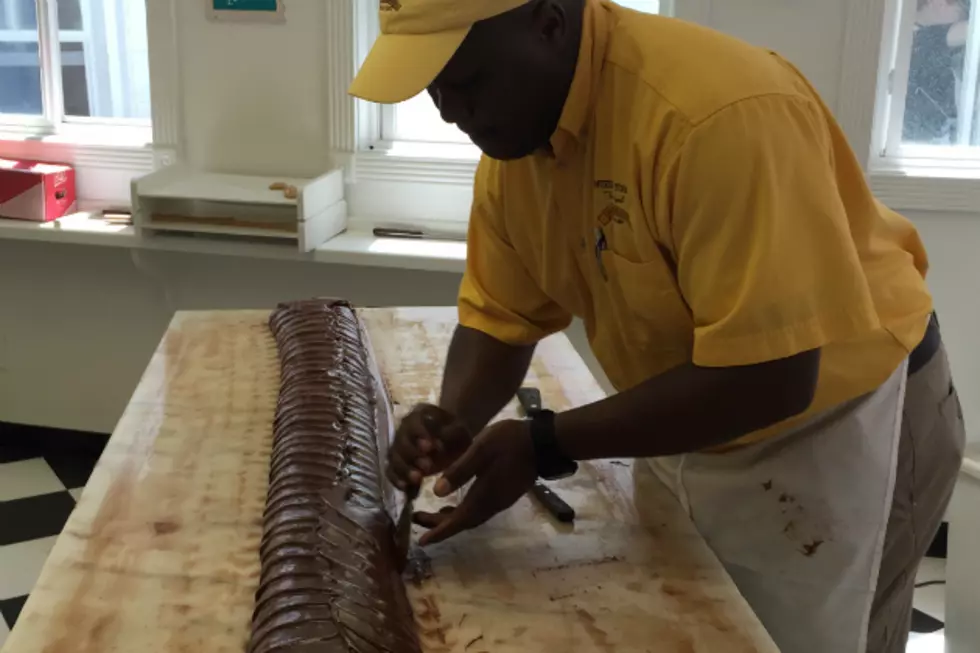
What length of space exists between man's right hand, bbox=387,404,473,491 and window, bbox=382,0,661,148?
6.45 feet

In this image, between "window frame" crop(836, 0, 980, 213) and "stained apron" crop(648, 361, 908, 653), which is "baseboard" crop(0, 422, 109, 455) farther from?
"stained apron" crop(648, 361, 908, 653)

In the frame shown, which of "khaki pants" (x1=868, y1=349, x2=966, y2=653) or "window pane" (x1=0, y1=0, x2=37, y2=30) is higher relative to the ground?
"window pane" (x1=0, y1=0, x2=37, y2=30)

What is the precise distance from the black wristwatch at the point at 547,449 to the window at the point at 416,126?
82.0 inches

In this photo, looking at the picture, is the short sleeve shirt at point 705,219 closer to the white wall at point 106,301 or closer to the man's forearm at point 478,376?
the man's forearm at point 478,376

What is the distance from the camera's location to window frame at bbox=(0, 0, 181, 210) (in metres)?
3.10

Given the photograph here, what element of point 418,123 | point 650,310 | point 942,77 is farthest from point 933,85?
point 650,310

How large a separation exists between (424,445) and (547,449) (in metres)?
0.17

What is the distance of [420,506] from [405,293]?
1.73m

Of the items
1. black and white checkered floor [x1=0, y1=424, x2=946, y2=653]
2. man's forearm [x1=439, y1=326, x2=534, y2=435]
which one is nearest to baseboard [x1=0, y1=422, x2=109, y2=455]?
black and white checkered floor [x1=0, y1=424, x2=946, y2=653]

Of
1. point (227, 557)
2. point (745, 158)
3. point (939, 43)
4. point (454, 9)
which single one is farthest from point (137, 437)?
point (939, 43)

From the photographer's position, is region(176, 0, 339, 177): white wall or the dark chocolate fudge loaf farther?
region(176, 0, 339, 177): white wall

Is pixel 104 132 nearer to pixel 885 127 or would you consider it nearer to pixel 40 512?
pixel 40 512

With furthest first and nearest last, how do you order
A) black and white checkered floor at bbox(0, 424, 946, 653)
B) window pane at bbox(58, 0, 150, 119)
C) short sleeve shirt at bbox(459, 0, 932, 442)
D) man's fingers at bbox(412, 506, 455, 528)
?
1. window pane at bbox(58, 0, 150, 119)
2. black and white checkered floor at bbox(0, 424, 946, 653)
3. man's fingers at bbox(412, 506, 455, 528)
4. short sleeve shirt at bbox(459, 0, 932, 442)

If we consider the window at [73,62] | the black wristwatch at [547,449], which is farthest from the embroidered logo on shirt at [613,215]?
the window at [73,62]
